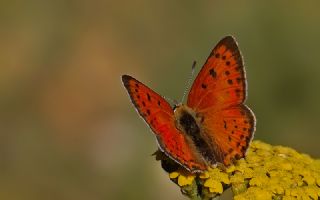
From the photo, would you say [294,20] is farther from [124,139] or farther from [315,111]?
[124,139]

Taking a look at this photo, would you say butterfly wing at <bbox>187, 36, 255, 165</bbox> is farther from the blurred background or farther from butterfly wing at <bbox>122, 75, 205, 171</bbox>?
the blurred background

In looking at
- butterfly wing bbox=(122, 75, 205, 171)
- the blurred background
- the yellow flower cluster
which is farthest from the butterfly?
the blurred background

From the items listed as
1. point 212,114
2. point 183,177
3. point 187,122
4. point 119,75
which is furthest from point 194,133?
point 119,75

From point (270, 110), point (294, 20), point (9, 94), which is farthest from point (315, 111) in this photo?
point (9, 94)

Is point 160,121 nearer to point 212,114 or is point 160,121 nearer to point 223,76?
point 212,114

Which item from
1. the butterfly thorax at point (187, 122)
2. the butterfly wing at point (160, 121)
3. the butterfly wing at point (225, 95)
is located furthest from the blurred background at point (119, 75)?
the butterfly wing at point (160, 121)

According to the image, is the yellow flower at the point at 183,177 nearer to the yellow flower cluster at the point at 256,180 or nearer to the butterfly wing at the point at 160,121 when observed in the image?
the yellow flower cluster at the point at 256,180

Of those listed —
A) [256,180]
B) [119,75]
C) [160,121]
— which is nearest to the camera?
[160,121]
